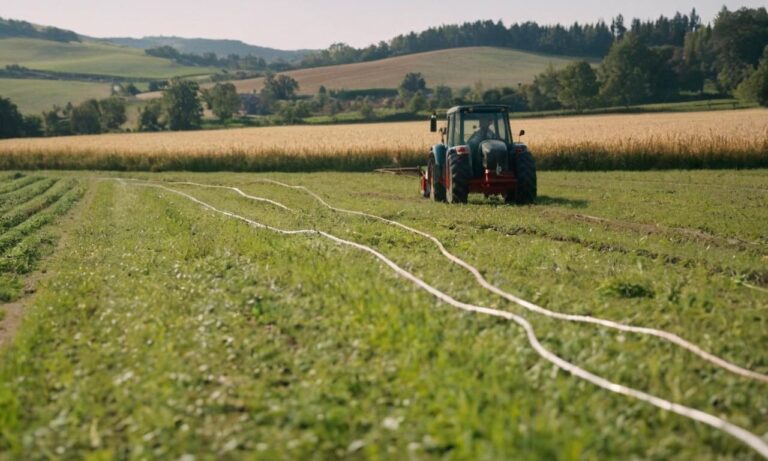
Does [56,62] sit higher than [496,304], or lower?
higher

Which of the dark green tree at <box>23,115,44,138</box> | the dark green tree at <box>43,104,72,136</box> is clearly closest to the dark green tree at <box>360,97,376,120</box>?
the dark green tree at <box>43,104,72,136</box>

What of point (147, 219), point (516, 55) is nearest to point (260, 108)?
point (516, 55)

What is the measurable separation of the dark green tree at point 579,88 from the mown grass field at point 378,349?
70.4m

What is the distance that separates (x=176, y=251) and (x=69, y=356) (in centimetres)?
582

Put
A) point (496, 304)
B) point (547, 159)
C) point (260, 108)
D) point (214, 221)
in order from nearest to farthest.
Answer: point (496, 304) → point (214, 221) → point (547, 159) → point (260, 108)

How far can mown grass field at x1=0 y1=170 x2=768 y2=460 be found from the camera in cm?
559

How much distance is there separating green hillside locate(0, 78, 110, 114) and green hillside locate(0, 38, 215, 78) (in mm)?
23214

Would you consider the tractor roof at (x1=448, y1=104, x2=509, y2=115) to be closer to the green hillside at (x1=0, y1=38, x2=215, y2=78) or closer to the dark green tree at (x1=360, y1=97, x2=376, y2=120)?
the dark green tree at (x1=360, y1=97, x2=376, y2=120)

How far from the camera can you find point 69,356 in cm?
802

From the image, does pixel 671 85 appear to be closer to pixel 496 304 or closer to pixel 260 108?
pixel 260 108

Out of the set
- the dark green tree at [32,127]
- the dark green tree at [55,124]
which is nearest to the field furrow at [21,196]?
the dark green tree at [32,127]

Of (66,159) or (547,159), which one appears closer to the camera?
(547,159)

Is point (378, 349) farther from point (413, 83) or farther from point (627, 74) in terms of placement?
point (413, 83)

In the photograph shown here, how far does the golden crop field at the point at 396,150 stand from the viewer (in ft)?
109
